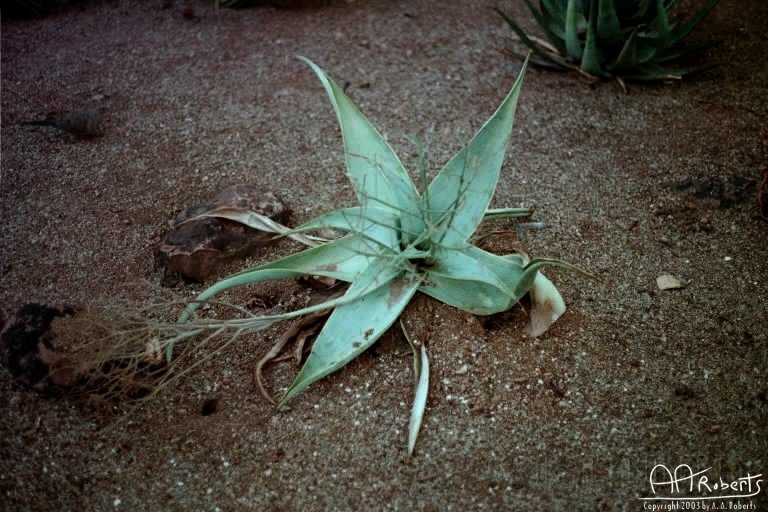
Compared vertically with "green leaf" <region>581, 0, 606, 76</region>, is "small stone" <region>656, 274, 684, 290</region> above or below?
below

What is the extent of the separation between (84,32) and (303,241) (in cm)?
235

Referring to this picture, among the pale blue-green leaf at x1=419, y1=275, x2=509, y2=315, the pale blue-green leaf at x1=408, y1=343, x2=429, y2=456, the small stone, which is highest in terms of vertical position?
the pale blue-green leaf at x1=419, y1=275, x2=509, y2=315

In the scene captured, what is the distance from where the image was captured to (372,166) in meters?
2.30

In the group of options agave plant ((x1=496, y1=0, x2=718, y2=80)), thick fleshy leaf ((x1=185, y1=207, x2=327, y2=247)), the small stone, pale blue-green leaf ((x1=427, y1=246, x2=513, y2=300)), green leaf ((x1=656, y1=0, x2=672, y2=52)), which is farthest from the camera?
agave plant ((x1=496, y1=0, x2=718, y2=80))

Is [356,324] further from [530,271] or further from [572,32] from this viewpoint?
[572,32]

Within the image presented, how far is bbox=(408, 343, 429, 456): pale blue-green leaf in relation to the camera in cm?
194

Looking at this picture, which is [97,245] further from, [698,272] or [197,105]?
[698,272]

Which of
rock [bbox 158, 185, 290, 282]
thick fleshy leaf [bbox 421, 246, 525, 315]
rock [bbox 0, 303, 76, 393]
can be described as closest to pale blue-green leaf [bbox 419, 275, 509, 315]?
thick fleshy leaf [bbox 421, 246, 525, 315]

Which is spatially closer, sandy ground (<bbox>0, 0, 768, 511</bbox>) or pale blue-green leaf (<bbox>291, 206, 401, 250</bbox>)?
sandy ground (<bbox>0, 0, 768, 511</bbox>)

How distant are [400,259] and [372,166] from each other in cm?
37

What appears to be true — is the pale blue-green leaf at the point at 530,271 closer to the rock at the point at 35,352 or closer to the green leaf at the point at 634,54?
the rock at the point at 35,352

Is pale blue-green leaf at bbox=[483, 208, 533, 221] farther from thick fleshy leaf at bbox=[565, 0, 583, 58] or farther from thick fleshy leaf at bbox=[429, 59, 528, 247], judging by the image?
thick fleshy leaf at bbox=[565, 0, 583, 58]

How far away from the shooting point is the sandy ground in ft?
6.28

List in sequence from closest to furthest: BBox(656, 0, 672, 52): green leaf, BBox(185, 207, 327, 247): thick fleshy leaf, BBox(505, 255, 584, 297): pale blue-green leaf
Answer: BBox(505, 255, 584, 297): pale blue-green leaf, BBox(185, 207, 327, 247): thick fleshy leaf, BBox(656, 0, 672, 52): green leaf
